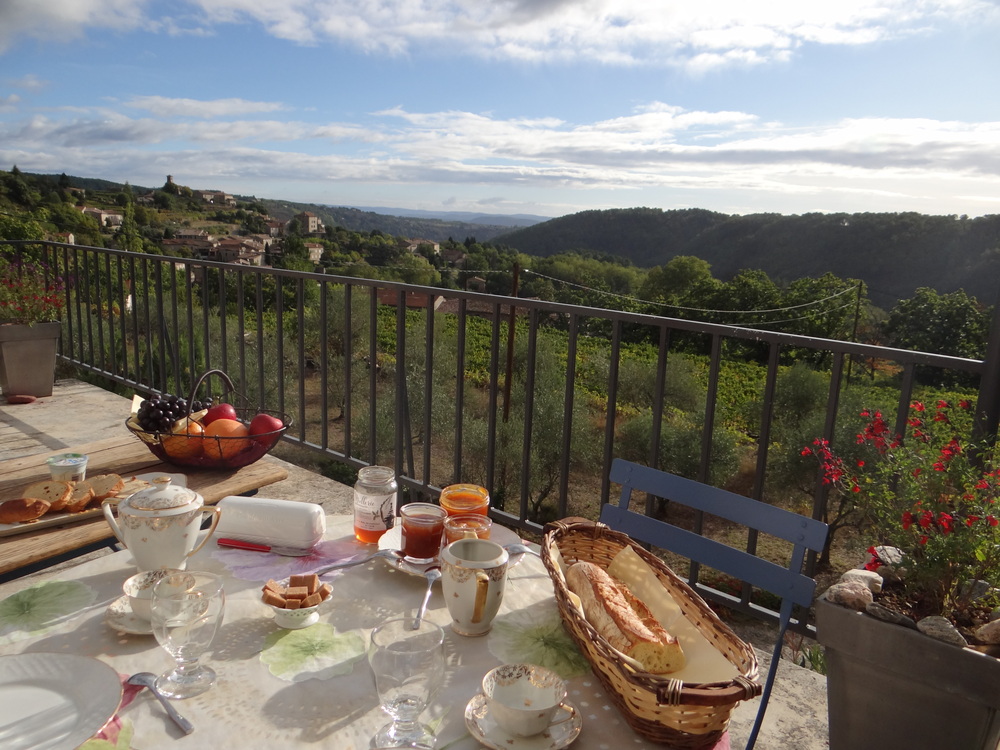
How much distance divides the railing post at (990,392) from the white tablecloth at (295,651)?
121 centimetres

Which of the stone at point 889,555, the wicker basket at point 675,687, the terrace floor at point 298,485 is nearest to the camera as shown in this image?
the wicker basket at point 675,687

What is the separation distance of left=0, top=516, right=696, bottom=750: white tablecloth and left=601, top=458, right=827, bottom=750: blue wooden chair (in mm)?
303

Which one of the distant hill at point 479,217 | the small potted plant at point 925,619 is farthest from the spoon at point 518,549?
the distant hill at point 479,217

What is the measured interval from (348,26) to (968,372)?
279 inches

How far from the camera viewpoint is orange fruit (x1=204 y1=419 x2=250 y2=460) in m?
1.61

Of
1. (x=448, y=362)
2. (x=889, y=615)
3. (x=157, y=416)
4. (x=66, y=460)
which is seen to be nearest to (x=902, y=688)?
(x=889, y=615)

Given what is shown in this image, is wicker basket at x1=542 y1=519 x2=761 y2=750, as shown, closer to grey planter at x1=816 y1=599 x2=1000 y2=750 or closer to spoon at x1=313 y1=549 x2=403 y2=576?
spoon at x1=313 y1=549 x2=403 y2=576

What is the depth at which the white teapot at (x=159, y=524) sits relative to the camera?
40.6 inches

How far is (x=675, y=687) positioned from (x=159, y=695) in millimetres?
577

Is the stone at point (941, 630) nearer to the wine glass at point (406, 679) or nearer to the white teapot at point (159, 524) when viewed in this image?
the wine glass at point (406, 679)

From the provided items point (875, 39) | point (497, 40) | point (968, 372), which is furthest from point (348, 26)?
point (968, 372)

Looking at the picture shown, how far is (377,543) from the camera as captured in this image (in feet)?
4.02

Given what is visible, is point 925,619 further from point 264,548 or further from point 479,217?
point 479,217

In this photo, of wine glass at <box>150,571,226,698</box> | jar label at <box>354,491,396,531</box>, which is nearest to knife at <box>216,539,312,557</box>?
jar label at <box>354,491,396,531</box>
